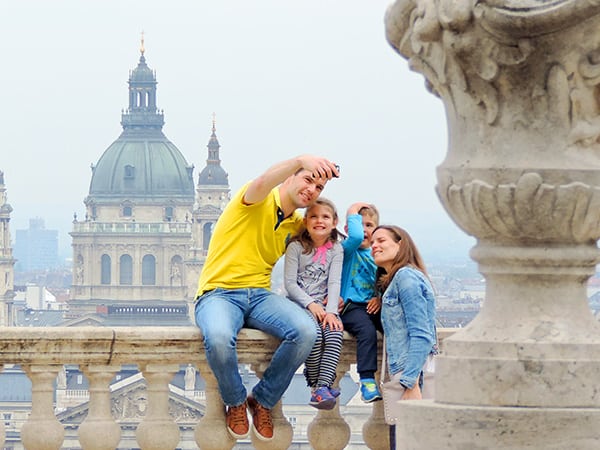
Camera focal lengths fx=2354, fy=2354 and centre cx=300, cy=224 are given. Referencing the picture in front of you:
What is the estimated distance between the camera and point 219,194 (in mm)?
141500

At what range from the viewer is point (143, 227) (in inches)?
5679

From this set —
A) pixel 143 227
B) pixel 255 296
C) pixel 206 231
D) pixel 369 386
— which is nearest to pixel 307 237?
pixel 255 296

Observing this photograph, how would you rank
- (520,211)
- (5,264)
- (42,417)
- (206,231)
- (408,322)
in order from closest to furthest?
1. (520,211)
2. (408,322)
3. (42,417)
4. (5,264)
5. (206,231)

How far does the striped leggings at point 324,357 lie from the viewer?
7559mm

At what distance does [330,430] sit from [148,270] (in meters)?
137

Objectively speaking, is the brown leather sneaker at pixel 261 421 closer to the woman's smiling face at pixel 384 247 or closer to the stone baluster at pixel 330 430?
the stone baluster at pixel 330 430

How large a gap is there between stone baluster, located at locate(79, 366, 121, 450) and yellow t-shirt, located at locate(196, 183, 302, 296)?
1.38ft

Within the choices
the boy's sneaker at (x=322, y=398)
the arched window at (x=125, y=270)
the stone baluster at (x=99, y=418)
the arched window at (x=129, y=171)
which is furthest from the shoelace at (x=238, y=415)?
the arched window at (x=129, y=171)

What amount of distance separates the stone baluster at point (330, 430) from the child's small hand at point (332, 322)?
0.64 feet

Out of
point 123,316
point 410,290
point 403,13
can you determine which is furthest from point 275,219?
point 123,316

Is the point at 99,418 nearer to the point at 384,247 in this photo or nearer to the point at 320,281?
the point at 320,281

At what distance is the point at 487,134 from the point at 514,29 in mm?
318

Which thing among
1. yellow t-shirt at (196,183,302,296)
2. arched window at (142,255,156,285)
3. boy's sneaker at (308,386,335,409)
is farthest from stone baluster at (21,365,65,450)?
arched window at (142,255,156,285)

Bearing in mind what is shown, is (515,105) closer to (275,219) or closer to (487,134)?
(487,134)
